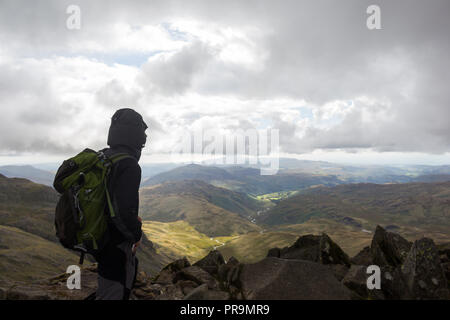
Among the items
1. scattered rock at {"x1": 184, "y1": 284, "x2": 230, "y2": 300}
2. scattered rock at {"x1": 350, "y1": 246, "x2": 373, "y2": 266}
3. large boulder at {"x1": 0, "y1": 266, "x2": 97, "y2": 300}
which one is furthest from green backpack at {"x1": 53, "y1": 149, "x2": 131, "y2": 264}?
scattered rock at {"x1": 350, "y1": 246, "x2": 373, "y2": 266}

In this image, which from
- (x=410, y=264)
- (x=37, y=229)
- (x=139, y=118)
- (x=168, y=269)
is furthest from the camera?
(x=37, y=229)

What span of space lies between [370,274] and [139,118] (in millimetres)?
11803

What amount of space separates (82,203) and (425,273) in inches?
512

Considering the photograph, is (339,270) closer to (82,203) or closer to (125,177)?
(125,177)

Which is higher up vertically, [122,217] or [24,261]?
[122,217]

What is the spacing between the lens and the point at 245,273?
10.3 metres

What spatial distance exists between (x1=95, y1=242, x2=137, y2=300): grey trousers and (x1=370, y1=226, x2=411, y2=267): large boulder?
13147mm

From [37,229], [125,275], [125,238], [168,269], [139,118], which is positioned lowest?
[37,229]

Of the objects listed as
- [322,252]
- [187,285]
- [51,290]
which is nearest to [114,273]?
[187,285]

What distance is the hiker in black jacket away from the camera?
7.22m

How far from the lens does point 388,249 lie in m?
13.3

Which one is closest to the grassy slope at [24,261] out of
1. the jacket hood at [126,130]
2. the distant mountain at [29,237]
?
the distant mountain at [29,237]
